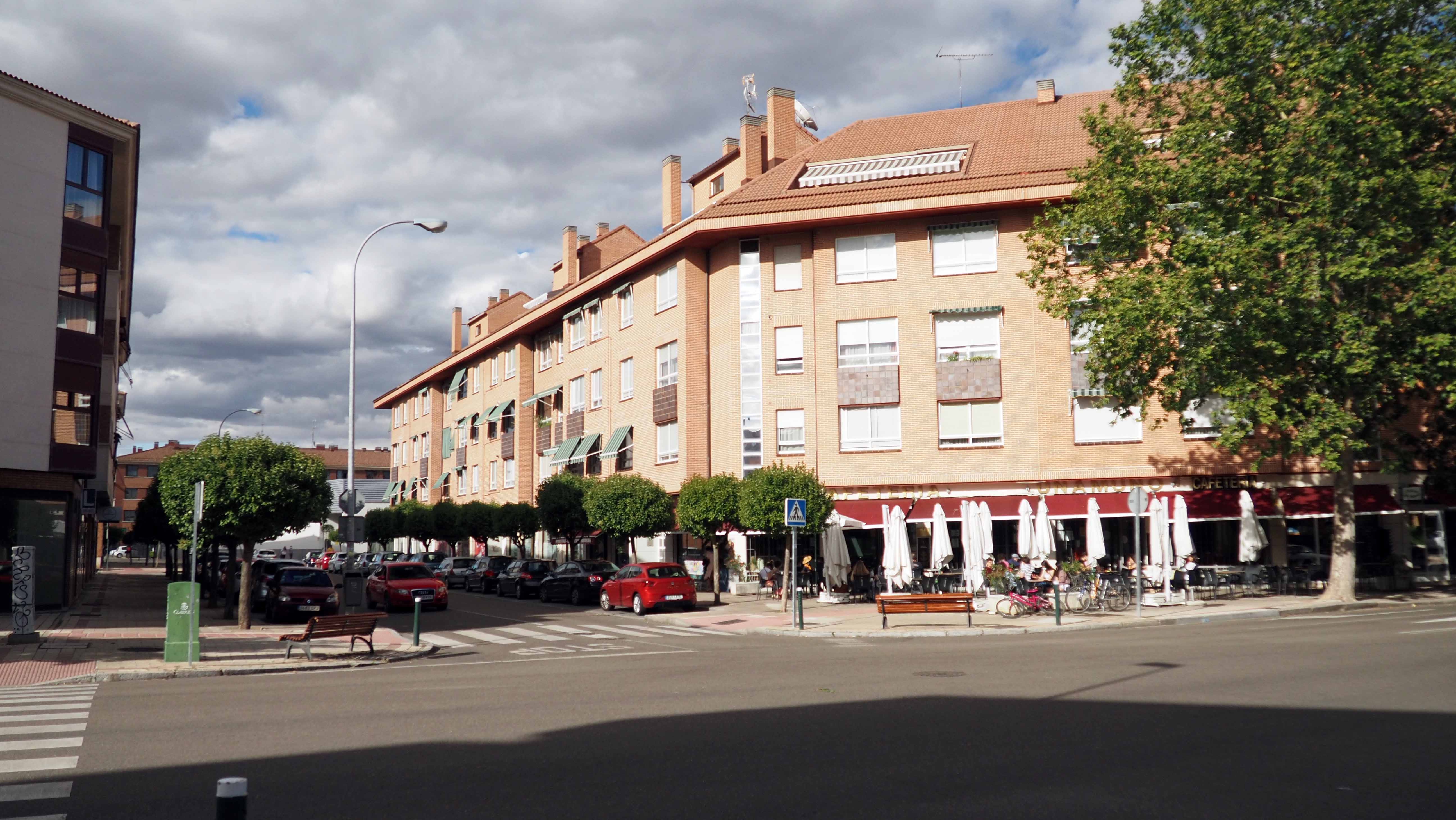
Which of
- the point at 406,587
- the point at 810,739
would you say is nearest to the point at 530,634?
the point at 406,587

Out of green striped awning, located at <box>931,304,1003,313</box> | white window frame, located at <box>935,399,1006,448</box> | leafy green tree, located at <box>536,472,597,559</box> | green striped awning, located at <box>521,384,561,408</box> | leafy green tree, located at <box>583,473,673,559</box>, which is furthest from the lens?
green striped awning, located at <box>521,384,561,408</box>

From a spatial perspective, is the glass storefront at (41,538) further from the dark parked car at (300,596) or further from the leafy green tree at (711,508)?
the leafy green tree at (711,508)

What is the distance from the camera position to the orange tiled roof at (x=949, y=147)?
35.8 metres

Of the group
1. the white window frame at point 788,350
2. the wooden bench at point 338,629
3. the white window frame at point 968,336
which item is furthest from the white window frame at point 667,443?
the wooden bench at point 338,629

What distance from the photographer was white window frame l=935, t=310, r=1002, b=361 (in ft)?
117

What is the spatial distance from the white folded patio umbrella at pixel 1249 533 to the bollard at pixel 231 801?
29610mm

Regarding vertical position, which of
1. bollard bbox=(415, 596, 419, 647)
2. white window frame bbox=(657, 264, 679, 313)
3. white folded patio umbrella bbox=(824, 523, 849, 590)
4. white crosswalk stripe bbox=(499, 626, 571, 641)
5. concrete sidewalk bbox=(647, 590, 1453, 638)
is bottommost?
white crosswalk stripe bbox=(499, 626, 571, 641)

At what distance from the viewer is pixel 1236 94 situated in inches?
1037

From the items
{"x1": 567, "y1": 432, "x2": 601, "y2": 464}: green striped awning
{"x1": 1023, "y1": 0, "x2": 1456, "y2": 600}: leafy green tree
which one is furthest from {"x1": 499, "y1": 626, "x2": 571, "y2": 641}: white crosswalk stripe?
{"x1": 567, "y1": 432, "x2": 601, "y2": 464}: green striped awning

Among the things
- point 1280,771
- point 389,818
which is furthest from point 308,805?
point 1280,771

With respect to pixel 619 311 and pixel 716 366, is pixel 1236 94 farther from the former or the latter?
pixel 619 311

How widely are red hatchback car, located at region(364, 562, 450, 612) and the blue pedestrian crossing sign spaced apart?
14029 mm

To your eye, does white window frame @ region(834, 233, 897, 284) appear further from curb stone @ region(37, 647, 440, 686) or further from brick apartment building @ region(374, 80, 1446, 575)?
curb stone @ region(37, 647, 440, 686)

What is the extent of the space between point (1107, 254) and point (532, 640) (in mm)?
18626
